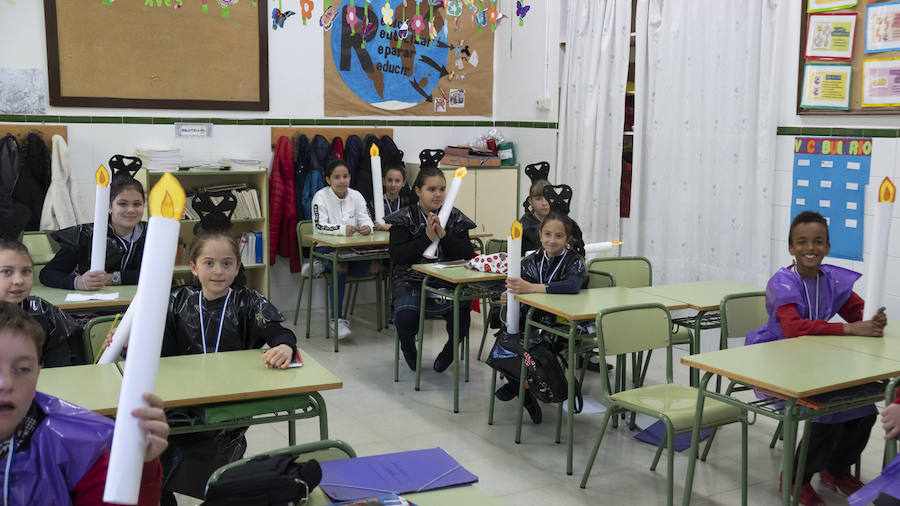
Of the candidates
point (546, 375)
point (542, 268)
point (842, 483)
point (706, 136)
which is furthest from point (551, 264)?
point (706, 136)

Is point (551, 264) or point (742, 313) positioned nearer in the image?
point (742, 313)

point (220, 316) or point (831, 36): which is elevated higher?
point (831, 36)

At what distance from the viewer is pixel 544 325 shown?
390 cm

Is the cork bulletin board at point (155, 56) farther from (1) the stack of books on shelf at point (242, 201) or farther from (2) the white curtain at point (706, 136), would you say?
(2) the white curtain at point (706, 136)

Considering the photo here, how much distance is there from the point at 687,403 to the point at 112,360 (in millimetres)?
2173

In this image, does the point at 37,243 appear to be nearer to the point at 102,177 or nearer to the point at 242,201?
the point at 242,201

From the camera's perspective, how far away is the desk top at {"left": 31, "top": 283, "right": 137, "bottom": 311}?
3537 millimetres

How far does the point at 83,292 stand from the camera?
379 centimetres

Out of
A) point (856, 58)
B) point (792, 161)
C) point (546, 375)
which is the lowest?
point (546, 375)

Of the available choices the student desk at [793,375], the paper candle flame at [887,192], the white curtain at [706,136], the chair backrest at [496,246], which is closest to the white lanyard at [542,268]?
the student desk at [793,375]

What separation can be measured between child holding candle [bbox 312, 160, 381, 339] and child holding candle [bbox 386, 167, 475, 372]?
0.87 m

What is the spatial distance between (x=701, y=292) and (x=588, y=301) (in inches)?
30.5

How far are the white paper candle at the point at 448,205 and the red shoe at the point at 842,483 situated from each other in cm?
230

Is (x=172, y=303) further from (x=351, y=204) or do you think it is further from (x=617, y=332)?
(x=351, y=204)
